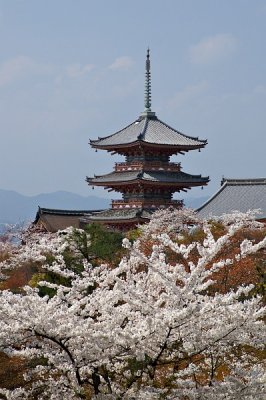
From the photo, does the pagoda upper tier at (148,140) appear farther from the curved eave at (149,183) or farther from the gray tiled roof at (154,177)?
the curved eave at (149,183)

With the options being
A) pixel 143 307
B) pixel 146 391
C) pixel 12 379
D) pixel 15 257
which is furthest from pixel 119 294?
pixel 15 257

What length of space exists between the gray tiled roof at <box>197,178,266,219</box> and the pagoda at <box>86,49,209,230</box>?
164cm

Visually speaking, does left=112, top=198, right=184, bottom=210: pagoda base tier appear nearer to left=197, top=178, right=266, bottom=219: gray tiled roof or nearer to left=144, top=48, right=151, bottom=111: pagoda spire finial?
left=197, top=178, right=266, bottom=219: gray tiled roof

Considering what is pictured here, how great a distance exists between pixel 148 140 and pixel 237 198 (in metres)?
5.53

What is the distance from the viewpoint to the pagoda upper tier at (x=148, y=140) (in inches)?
1468

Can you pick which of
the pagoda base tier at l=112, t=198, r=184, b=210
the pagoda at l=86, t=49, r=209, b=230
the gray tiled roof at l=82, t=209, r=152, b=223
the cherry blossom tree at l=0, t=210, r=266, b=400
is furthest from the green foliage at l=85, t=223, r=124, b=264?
the pagoda base tier at l=112, t=198, r=184, b=210

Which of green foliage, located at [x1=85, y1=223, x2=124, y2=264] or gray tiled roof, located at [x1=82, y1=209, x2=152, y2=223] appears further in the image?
gray tiled roof, located at [x1=82, y1=209, x2=152, y2=223]

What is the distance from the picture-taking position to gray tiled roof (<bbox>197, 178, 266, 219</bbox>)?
3397 centimetres

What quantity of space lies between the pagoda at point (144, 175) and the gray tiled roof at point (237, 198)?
1637 millimetres

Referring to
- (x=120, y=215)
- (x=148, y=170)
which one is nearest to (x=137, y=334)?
(x=120, y=215)

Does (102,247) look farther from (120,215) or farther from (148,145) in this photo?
(148,145)

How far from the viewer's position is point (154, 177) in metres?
36.4

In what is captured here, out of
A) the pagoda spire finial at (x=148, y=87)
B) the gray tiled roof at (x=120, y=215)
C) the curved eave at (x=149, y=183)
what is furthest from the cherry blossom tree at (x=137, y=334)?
the pagoda spire finial at (x=148, y=87)

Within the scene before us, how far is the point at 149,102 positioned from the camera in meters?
41.5
